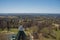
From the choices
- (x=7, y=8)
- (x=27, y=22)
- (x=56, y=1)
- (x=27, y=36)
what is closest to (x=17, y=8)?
(x=7, y=8)

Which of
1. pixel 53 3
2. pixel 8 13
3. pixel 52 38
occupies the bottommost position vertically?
pixel 52 38

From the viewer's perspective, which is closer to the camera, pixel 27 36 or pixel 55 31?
pixel 27 36

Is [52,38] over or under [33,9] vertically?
under

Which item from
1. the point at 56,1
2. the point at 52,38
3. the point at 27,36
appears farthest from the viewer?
the point at 56,1

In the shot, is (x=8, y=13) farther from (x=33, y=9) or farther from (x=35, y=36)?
(x=35, y=36)

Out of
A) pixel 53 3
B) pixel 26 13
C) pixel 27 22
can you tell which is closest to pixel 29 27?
pixel 27 22

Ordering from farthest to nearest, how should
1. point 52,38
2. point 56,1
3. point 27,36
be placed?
1. point 56,1
2. point 52,38
3. point 27,36

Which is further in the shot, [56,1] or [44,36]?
[56,1]

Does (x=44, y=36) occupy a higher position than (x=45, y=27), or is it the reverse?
(x=45, y=27)

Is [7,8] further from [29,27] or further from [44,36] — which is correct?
[44,36]
